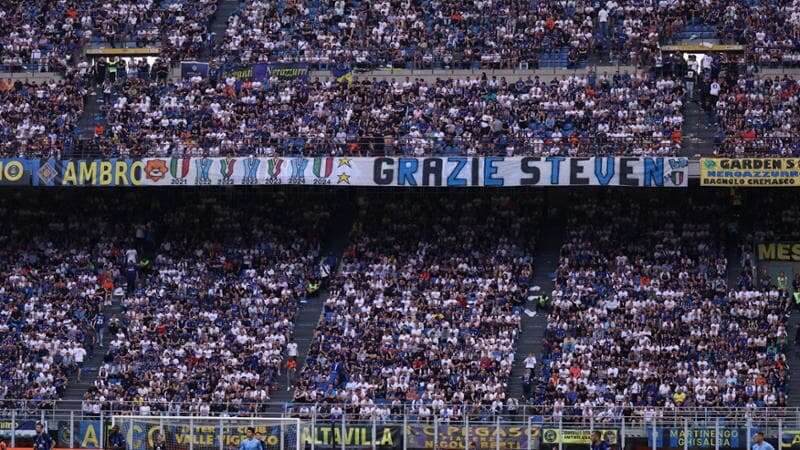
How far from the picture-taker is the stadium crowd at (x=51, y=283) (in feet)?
166

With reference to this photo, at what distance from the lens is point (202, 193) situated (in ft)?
188

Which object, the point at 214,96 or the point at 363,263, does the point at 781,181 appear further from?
the point at 214,96

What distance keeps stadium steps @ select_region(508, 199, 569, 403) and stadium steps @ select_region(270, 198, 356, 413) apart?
19.2 feet

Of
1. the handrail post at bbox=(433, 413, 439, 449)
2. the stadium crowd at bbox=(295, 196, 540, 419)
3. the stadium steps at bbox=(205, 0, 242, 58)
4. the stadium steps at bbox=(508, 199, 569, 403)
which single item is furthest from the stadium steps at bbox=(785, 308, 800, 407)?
the stadium steps at bbox=(205, 0, 242, 58)

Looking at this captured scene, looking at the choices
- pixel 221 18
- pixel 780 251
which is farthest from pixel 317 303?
pixel 221 18

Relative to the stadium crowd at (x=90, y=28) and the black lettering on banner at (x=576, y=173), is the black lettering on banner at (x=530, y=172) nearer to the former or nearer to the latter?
the black lettering on banner at (x=576, y=173)

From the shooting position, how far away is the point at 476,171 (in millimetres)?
53000

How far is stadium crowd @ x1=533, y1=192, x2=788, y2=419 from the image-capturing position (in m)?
46.7

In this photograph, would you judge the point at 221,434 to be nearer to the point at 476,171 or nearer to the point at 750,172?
the point at 476,171

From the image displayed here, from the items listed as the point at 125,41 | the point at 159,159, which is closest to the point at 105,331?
the point at 159,159

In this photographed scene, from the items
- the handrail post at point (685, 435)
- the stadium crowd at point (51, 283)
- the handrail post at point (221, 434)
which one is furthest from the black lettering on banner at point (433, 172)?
the handrail post at point (221, 434)

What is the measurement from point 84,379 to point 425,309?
9.60 metres

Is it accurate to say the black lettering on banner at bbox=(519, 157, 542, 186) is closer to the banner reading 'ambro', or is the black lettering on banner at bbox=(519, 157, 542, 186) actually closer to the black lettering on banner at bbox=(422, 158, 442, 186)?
the banner reading 'ambro'

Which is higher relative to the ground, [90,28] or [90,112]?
[90,28]
